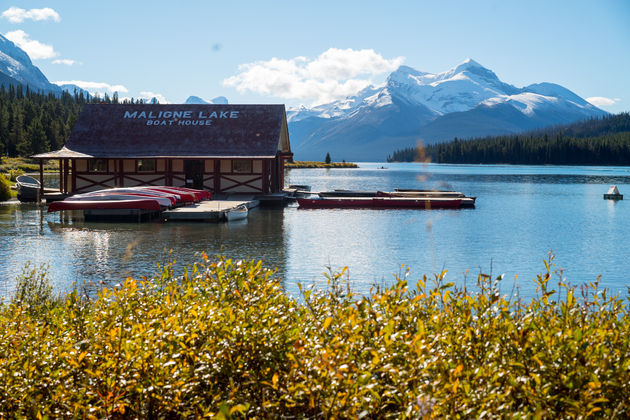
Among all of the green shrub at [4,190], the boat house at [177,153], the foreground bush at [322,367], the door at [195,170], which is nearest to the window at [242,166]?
the boat house at [177,153]

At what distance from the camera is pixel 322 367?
4.97 metres

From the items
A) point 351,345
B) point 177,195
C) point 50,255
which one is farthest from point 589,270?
point 177,195

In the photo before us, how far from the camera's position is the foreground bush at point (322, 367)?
15.5 feet

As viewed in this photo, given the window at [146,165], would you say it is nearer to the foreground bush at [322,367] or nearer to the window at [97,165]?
the window at [97,165]

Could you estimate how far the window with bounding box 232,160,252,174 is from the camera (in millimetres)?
45375

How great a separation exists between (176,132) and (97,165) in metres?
6.56

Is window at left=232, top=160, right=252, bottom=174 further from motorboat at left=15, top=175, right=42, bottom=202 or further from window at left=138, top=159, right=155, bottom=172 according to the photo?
motorboat at left=15, top=175, right=42, bottom=202

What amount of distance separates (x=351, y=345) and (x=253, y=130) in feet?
139

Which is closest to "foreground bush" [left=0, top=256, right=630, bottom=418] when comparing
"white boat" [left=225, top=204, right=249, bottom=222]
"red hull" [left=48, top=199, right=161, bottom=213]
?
"white boat" [left=225, top=204, right=249, bottom=222]

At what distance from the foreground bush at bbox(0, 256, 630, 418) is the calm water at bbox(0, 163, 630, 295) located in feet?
22.6

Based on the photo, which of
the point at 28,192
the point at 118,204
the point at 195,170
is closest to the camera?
the point at 118,204

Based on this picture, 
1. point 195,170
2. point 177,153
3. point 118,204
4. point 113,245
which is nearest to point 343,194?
point 195,170

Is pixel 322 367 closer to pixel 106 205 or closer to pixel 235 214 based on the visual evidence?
pixel 235 214

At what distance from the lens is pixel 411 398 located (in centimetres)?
467
